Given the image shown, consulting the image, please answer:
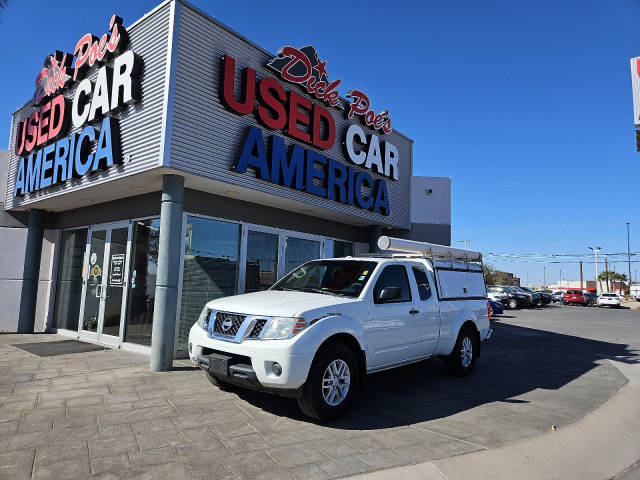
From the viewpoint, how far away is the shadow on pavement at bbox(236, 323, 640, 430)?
16.5 ft

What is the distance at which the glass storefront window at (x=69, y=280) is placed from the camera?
10.4 meters

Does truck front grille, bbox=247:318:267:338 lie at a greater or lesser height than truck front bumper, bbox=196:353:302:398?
greater

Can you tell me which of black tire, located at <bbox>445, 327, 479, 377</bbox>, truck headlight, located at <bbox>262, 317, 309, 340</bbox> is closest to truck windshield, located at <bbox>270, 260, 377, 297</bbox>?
truck headlight, located at <bbox>262, 317, 309, 340</bbox>

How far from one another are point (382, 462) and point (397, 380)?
3.37m

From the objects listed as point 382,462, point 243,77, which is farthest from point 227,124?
point 382,462

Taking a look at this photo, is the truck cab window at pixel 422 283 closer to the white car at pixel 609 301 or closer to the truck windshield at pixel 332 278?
the truck windshield at pixel 332 278

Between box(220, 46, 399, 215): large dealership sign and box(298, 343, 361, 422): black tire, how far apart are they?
176 inches

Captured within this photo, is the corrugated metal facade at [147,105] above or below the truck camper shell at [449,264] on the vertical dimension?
above

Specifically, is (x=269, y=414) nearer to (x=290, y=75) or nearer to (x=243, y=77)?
(x=243, y=77)

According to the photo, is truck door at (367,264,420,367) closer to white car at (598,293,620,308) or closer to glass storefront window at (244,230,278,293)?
glass storefront window at (244,230,278,293)

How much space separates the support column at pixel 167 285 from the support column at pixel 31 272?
19.3 ft

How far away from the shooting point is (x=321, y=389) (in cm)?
452

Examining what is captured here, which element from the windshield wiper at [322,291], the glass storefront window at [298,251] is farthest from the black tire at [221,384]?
the glass storefront window at [298,251]

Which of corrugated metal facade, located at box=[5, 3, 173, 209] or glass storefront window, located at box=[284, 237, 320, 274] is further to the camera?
glass storefront window, located at box=[284, 237, 320, 274]
